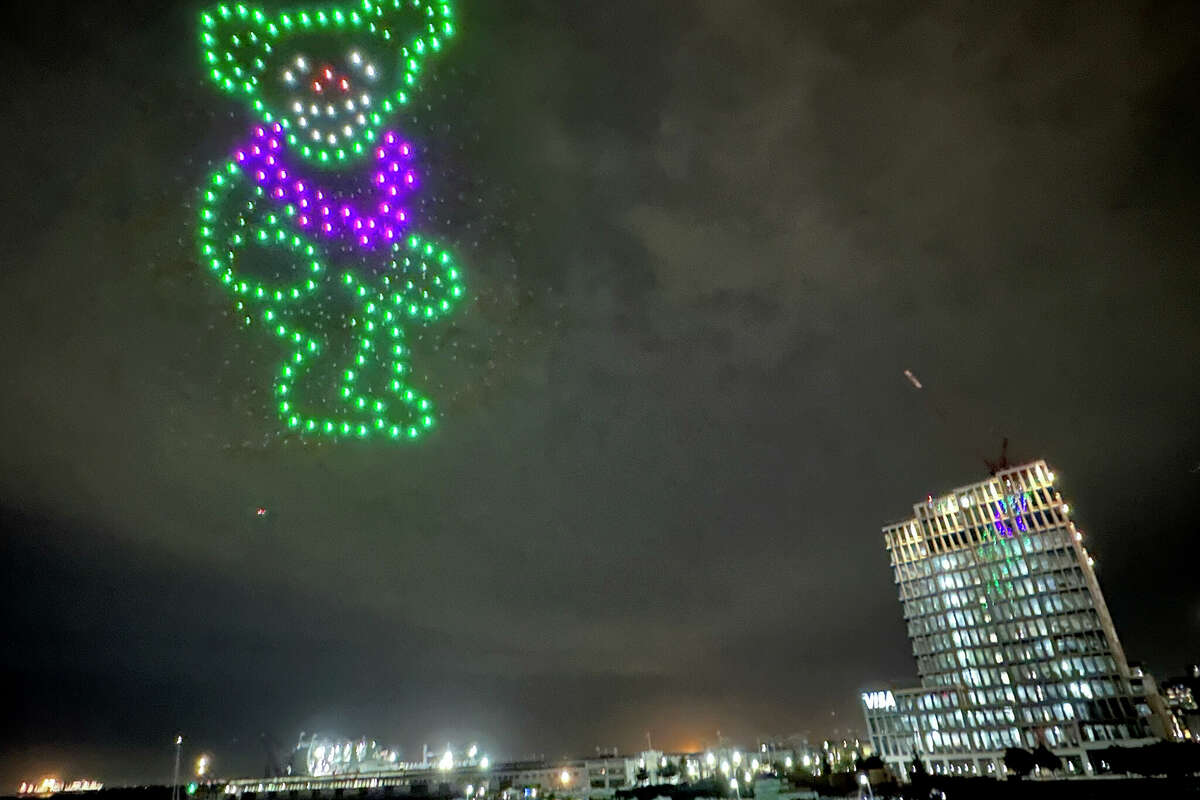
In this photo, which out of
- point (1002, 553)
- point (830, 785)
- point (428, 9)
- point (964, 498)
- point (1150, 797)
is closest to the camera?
point (428, 9)

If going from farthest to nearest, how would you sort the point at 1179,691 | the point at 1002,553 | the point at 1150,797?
the point at 1179,691 → the point at 1002,553 → the point at 1150,797

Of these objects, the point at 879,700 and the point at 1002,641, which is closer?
the point at 1002,641

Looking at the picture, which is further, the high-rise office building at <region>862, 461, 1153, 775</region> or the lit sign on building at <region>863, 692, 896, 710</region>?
the lit sign on building at <region>863, 692, 896, 710</region>

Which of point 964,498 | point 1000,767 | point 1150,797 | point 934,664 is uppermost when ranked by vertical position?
point 964,498

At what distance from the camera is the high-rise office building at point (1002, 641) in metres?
110

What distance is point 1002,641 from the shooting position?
400ft

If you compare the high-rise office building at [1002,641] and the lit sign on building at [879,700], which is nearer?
the high-rise office building at [1002,641]

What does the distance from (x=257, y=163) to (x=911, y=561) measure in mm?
150908

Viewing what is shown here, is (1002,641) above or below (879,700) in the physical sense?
above

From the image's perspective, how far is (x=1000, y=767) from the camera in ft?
372

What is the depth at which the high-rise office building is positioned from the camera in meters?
110

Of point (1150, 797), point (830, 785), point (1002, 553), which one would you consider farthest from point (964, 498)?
point (1150, 797)

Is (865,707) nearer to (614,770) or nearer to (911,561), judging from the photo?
(911,561)

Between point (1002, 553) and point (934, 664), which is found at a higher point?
point (1002, 553)
